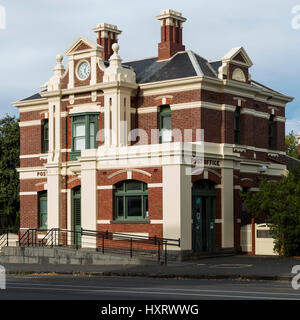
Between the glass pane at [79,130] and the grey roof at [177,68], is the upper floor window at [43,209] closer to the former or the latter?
the glass pane at [79,130]

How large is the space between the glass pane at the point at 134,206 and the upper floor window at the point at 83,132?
4.39 m

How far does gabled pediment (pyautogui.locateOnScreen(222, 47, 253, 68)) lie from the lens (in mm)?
36250

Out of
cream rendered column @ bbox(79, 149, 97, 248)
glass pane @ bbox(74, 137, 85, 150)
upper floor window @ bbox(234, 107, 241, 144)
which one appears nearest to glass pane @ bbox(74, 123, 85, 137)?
glass pane @ bbox(74, 137, 85, 150)

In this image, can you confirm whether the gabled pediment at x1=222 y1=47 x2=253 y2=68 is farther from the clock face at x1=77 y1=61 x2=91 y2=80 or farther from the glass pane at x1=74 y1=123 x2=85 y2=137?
the glass pane at x1=74 y1=123 x2=85 y2=137

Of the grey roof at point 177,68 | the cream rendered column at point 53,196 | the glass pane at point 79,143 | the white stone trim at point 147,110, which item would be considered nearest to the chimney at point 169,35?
the grey roof at point 177,68

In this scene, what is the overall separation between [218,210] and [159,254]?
496cm

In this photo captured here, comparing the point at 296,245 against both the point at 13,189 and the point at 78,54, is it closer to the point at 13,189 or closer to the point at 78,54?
the point at 78,54

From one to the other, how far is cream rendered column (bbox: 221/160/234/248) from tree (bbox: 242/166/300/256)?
1.85 metres

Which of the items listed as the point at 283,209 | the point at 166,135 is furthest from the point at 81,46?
the point at 283,209

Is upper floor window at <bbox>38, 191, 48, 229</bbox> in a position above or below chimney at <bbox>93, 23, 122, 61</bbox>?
below

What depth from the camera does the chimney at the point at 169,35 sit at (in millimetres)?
38812

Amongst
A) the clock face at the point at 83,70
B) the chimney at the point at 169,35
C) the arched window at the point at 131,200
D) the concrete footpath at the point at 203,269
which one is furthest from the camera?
the chimney at the point at 169,35

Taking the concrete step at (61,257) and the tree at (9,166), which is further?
the tree at (9,166)
